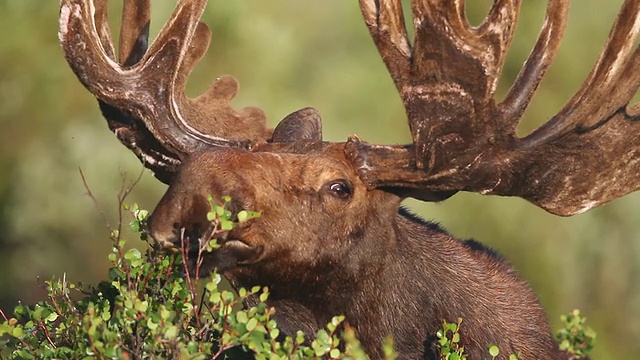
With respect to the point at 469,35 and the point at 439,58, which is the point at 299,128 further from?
the point at 469,35

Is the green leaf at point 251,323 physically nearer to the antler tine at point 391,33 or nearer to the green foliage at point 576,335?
the green foliage at point 576,335

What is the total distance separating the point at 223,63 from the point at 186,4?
378 inches

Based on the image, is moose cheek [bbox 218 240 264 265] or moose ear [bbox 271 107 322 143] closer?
moose cheek [bbox 218 240 264 265]

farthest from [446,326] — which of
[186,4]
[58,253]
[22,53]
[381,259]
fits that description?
[22,53]

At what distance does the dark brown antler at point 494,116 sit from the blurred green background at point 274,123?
8.11 m

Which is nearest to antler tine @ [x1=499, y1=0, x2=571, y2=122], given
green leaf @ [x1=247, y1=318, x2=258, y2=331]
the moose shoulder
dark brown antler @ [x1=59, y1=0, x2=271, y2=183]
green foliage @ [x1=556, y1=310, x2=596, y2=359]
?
the moose shoulder

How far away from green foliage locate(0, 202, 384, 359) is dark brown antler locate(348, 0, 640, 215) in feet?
2.70

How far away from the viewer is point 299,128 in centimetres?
714

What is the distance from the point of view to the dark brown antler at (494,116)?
6203mm

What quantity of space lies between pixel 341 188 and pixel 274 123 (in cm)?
892

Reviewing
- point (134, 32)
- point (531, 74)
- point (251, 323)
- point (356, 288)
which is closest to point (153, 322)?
point (251, 323)

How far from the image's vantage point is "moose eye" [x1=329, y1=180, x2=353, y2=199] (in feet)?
20.9

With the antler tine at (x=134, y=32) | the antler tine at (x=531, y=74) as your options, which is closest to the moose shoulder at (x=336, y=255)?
the antler tine at (x=531, y=74)

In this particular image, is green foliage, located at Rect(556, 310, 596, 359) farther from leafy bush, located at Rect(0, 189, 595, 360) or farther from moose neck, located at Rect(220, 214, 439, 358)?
moose neck, located at Rect(220, 214, 439, 358)
